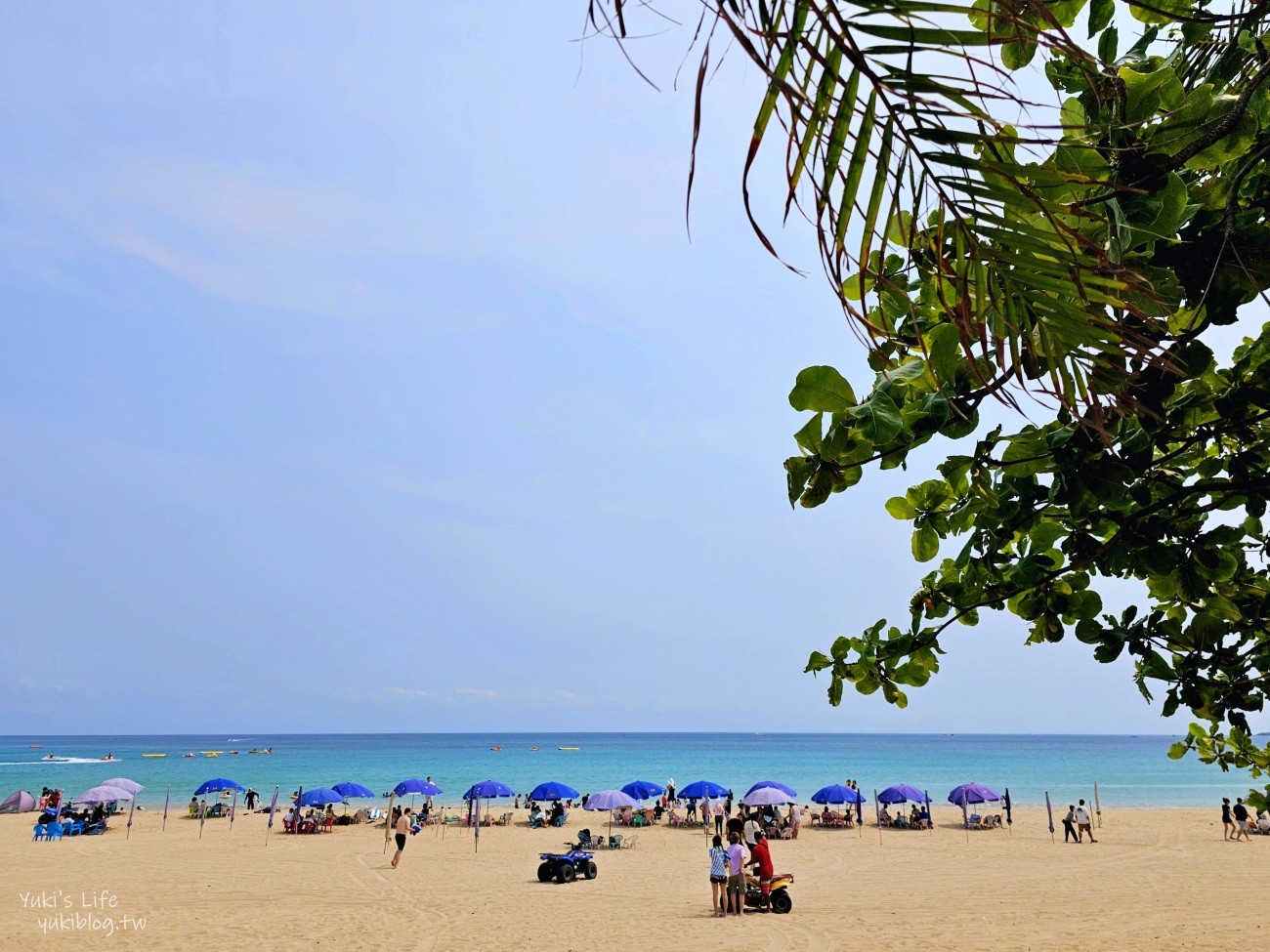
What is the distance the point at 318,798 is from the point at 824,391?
98.4 feet

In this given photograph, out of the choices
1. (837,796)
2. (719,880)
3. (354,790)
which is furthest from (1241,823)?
(354,790)

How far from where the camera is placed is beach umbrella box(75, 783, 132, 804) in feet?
86.5

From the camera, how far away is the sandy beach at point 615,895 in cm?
1211

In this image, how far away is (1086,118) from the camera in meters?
1.71

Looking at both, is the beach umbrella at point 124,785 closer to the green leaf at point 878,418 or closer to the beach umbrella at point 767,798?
the beach umbrella at point 767,798

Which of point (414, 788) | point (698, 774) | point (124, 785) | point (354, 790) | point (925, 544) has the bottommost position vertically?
point (698, 774)

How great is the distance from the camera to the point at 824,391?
5.12ft

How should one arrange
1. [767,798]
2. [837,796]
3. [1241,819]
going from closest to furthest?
[1241,819], [767,798], [837,796]

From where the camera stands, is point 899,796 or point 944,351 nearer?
point 944,351

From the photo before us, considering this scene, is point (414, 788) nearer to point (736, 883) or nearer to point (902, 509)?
point (736, 883)

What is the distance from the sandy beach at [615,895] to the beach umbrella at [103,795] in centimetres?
121

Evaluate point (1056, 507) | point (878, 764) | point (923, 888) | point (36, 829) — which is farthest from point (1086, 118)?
point (878, 764)

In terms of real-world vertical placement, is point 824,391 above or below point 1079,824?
above

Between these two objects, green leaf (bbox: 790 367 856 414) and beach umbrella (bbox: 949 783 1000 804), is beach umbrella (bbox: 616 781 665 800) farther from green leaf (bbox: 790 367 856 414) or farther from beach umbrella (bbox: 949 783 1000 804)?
green leaf (bbox: 790 367 856 414)
